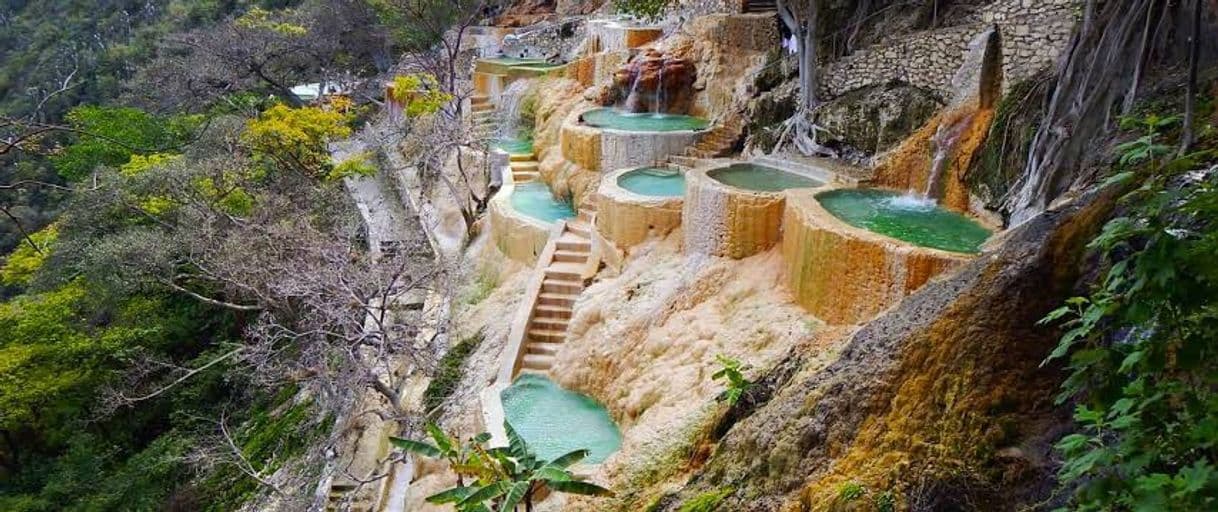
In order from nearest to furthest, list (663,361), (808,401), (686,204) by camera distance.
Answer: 1. (808,401)
2. (663,361)
3. (686,204)

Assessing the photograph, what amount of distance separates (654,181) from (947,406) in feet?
36.6

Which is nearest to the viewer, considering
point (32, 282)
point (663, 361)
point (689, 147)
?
point (663, 361)

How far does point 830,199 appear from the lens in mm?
11961

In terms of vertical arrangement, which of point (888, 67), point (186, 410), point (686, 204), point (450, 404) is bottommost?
point (186, 410)

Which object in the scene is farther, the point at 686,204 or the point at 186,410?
the point at 186,410

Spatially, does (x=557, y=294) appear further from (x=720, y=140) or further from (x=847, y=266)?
(x=847, y=266)

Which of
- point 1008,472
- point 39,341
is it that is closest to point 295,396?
point 39,341

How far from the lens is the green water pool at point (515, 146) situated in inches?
889

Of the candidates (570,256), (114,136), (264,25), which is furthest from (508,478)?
(264,25)

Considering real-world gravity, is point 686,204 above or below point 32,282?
above

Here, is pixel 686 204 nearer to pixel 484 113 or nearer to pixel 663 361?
pixel 663 361

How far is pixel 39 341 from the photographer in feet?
61.2

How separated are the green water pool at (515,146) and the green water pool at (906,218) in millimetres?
11657

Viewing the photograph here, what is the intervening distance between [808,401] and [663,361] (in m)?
4.94
